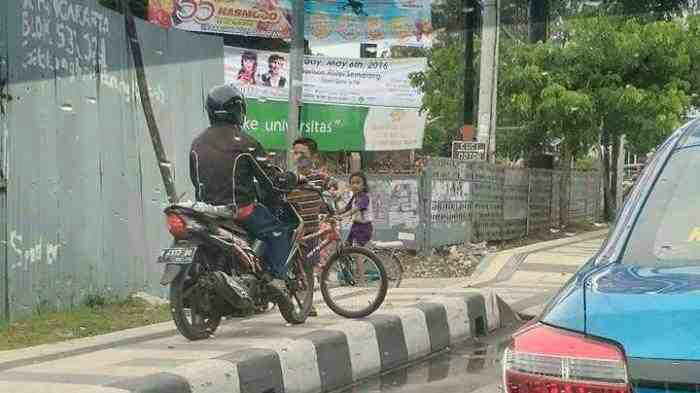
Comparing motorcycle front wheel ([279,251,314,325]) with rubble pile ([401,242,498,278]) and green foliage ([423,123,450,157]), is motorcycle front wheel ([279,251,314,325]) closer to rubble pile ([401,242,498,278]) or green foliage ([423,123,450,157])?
rubble pile ([401,242,498,278])

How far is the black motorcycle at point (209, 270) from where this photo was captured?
19.3ft

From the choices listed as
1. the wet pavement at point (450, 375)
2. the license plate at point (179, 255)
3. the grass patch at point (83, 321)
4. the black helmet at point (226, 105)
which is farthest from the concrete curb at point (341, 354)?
the grass patch at point (83, 321)

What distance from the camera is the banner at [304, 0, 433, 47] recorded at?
69.8 feet

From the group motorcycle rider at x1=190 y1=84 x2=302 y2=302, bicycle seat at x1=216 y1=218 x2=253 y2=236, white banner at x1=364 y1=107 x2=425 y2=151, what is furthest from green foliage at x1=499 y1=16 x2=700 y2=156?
bicycle seat at x1=216 y1=218 x2=253 y2=236

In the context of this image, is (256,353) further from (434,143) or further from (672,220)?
(434,143)

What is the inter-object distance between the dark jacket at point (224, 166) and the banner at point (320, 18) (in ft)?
49.1

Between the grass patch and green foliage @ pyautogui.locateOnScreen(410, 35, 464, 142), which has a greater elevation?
green foliage @ pyautogui.locateOnScreen(410, 35, 464, 142)

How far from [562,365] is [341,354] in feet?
12.5

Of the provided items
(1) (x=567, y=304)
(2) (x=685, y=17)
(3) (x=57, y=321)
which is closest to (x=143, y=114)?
(3) (x=57, y=321)

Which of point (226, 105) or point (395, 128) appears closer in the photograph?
point (226, 105)

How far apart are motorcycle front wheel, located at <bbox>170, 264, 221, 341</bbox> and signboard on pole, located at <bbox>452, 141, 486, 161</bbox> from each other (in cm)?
976

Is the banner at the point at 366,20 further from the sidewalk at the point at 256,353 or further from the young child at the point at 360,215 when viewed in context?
the sidewalk at the point at 256,353

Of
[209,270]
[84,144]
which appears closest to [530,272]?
[84,144]

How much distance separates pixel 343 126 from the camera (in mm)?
21797
